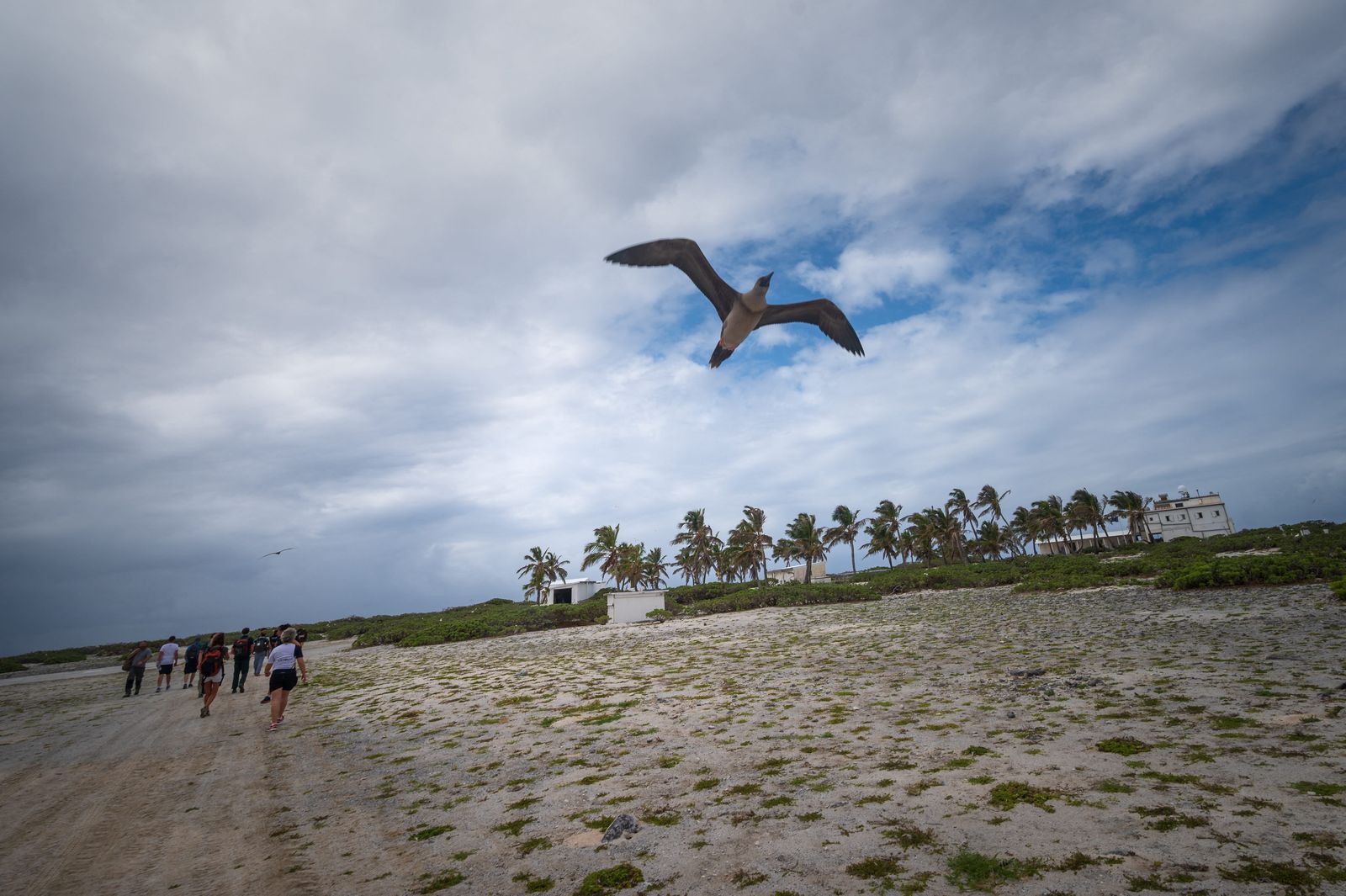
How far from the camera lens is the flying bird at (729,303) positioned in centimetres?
1068

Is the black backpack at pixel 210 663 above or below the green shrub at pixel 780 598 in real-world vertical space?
above

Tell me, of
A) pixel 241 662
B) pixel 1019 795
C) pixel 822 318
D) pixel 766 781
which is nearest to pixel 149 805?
pixel 766 781

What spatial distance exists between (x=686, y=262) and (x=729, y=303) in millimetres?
1191

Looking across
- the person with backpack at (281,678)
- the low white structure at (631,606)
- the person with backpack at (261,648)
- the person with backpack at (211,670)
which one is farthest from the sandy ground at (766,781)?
the low white structure at (631,606)

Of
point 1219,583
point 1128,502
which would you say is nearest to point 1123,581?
point 1219,583

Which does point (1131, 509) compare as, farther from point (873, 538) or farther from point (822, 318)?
point (822, 318)

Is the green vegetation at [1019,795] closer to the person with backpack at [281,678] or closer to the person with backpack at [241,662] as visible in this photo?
the person with backpack at [281,678]

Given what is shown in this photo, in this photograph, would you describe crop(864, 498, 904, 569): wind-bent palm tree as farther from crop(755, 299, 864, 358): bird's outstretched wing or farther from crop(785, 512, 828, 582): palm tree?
crop(755, 299, 864, 358): bird's outstretched wing

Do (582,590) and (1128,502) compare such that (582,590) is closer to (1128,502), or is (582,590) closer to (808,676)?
(808,676)

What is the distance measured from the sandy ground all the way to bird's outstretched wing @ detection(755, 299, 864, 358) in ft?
22.6

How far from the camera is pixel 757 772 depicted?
20.5 feet

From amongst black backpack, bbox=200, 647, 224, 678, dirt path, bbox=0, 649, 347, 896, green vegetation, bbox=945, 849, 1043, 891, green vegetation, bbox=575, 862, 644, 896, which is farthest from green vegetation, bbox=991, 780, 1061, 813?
black backpack, bbox=200, 647, 224, 678

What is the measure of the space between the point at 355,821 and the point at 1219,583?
95.1 ft

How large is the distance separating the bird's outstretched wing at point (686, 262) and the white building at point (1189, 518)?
90.4 metres
